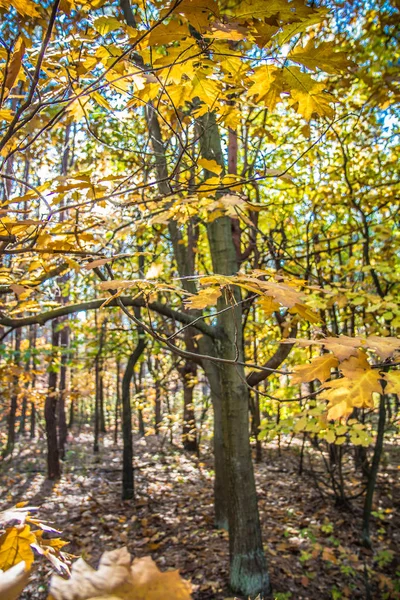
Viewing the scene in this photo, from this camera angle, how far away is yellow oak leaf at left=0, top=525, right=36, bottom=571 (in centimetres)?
99

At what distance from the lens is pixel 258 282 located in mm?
1154

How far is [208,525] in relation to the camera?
5.39 metres

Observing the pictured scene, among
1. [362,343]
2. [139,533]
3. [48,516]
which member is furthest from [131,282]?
[48,516]

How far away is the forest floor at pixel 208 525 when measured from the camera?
3.88m

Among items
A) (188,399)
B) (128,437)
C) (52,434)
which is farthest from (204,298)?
(188,399)

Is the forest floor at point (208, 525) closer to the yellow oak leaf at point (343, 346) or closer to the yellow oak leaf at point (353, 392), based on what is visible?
the yellow oak leaf at point (353, 392)

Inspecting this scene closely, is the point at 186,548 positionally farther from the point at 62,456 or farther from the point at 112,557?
the point at 62,456

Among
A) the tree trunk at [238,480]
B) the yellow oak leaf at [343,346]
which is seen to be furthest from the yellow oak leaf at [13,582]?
the tree trunk at [238,480]

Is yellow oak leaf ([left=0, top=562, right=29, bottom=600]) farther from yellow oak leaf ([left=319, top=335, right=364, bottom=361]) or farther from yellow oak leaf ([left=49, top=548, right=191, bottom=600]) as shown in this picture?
yellow oak leaf ([left=319, top=335, right=364, bottom=361])

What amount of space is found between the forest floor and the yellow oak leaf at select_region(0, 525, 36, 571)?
10.7ft

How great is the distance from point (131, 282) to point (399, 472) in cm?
752

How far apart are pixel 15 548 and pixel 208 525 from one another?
518 centimetres

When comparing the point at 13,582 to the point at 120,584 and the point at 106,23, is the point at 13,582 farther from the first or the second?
the point at 106,23

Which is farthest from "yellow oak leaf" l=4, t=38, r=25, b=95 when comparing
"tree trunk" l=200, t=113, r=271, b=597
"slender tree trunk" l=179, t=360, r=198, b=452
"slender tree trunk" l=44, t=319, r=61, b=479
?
"slender tree trunk" l=179, t=360, r=198, b=452
